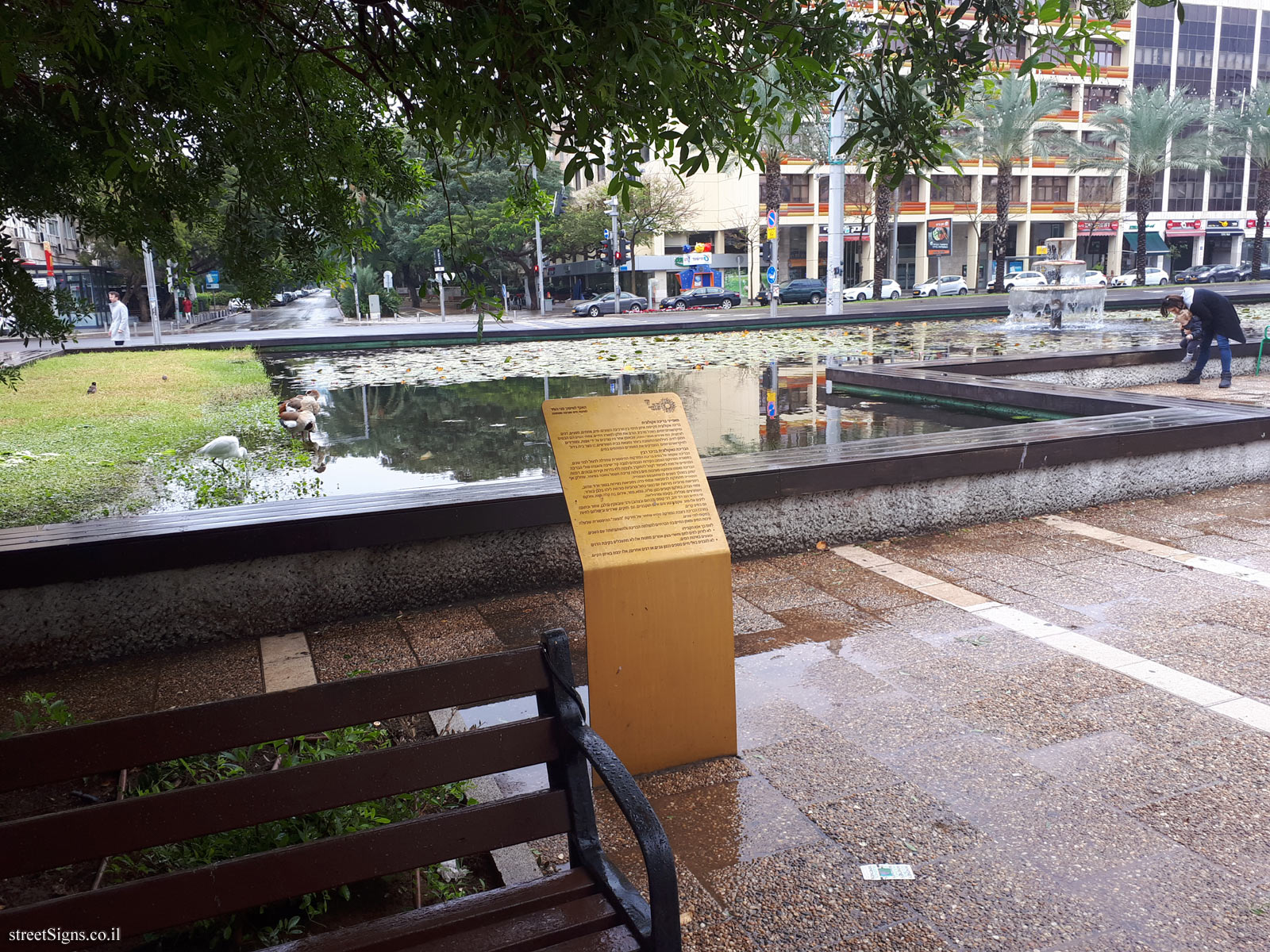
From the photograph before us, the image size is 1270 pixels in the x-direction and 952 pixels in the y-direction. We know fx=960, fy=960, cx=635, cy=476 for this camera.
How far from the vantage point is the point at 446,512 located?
5.42 meters

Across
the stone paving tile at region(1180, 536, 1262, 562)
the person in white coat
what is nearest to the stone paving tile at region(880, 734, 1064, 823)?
the stone paving tile at region(1180, 536, 1262, 562)

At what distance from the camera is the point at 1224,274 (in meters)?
58.4

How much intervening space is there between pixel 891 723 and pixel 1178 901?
1.33m

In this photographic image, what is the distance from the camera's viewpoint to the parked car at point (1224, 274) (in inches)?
2265

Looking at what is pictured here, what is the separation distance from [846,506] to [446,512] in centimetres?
282

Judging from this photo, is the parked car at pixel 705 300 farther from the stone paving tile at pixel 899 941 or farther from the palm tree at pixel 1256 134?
the stone paving tile at pixel 899 941

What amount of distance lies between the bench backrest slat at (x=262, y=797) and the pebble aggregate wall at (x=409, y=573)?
319cm

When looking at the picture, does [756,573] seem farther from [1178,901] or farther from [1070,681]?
[1178,901]

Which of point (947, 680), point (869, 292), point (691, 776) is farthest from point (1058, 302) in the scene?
point (869, 292)

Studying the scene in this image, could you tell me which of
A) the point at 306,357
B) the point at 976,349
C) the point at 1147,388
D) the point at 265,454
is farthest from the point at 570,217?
the point at 265,454

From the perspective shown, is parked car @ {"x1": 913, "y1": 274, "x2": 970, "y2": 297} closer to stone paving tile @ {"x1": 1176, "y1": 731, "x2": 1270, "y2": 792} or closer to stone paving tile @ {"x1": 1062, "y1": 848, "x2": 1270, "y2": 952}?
stone paving tile @ {"x1": 1176, "y1": 731, "x2": 1270, "y2": 792}

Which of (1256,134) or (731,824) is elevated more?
(1256,134)

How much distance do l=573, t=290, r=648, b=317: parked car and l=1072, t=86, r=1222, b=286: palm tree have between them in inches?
948

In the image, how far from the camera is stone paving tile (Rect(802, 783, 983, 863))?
3129 millimetres
